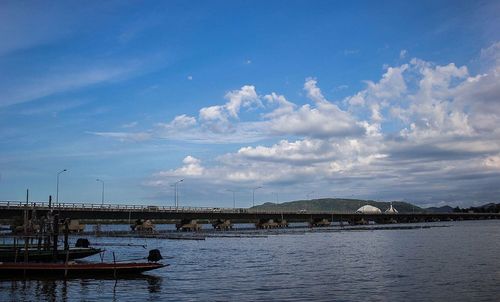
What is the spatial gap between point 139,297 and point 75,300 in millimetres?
4555

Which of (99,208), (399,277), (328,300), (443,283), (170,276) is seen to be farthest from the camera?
(99,208)

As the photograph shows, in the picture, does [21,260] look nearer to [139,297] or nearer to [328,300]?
[139,297]

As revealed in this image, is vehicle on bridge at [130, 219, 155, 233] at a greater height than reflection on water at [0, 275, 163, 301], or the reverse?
vehicle on bridge at [130, 219, 155, 233]

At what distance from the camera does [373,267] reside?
180 feet

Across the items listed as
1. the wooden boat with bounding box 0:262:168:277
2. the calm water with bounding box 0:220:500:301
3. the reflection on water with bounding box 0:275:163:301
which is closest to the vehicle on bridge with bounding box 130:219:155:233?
the calm water with bounding box 0:220:500:301

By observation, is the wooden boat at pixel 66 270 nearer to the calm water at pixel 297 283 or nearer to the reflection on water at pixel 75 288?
the reflection on water at pixel 75 288

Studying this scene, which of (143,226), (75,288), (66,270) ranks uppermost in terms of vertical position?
(143,226)

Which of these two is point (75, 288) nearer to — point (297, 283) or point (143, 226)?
point (297, 283)

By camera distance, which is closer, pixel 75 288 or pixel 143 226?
pixel 75 288

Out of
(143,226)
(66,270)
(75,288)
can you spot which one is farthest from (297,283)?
(143,226)

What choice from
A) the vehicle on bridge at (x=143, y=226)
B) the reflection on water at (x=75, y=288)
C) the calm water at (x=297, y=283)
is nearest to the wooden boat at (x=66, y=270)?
the reflection on water at (x=75, y=288)

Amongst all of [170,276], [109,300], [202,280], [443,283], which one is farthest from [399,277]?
[109,300]

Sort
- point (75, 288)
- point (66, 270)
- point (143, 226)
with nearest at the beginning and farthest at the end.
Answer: point (75, 288) → point (66, 270) → point (143, 226)

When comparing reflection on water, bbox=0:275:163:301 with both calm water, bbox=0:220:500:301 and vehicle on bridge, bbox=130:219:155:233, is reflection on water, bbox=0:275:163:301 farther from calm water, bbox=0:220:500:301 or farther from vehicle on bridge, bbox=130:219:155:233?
vehicle on bridge, bbox=130:219:155:233
